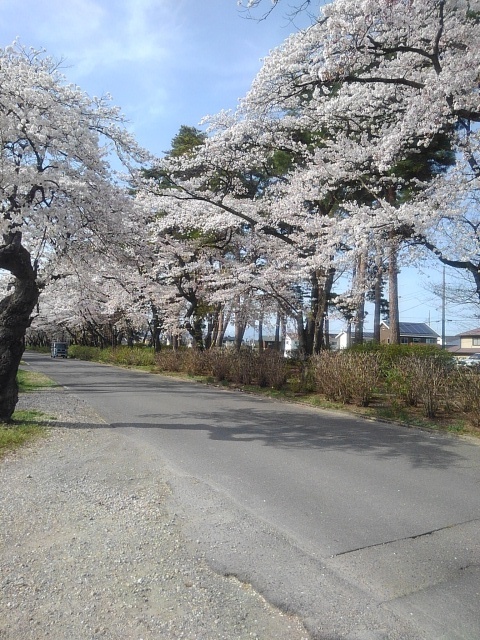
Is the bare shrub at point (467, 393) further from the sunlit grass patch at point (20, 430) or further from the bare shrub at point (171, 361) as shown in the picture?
the bare shrub at point (171, 361)

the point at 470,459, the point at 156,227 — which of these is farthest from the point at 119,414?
the point at 156,227

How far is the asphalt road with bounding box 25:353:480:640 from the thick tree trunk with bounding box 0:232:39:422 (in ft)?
7.36

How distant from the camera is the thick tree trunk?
9.99 m

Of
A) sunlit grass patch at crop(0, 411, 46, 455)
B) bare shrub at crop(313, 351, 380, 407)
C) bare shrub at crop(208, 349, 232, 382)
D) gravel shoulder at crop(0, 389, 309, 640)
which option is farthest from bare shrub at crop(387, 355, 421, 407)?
bare shrub at crop(208, 349, 232, 382)

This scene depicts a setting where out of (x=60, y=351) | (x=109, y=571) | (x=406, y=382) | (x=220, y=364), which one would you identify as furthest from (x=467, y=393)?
(x=60, y=351)

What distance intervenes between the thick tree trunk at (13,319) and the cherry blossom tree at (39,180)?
0.02m

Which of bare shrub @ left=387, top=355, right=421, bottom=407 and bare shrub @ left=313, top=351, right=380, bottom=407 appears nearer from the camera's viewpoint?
bare shrub @ left=387, top=355, right=421, bottom=407

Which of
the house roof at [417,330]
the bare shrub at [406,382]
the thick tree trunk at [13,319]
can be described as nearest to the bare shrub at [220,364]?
the bare shrub at [406,382]

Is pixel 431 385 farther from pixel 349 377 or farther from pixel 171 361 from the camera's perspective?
pixel 171 361

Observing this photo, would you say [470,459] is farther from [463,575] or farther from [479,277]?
[479,277]

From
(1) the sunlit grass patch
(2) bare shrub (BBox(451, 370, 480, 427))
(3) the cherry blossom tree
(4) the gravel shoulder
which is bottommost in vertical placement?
(4) the gravel shoulder

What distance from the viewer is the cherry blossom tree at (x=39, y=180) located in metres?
9.30

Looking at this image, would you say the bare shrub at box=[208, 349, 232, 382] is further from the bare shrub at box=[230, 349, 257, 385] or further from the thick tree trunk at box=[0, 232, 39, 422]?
the thick tree trunk at box=[0, 232, 39, 422]

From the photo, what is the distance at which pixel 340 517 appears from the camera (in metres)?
5.20
